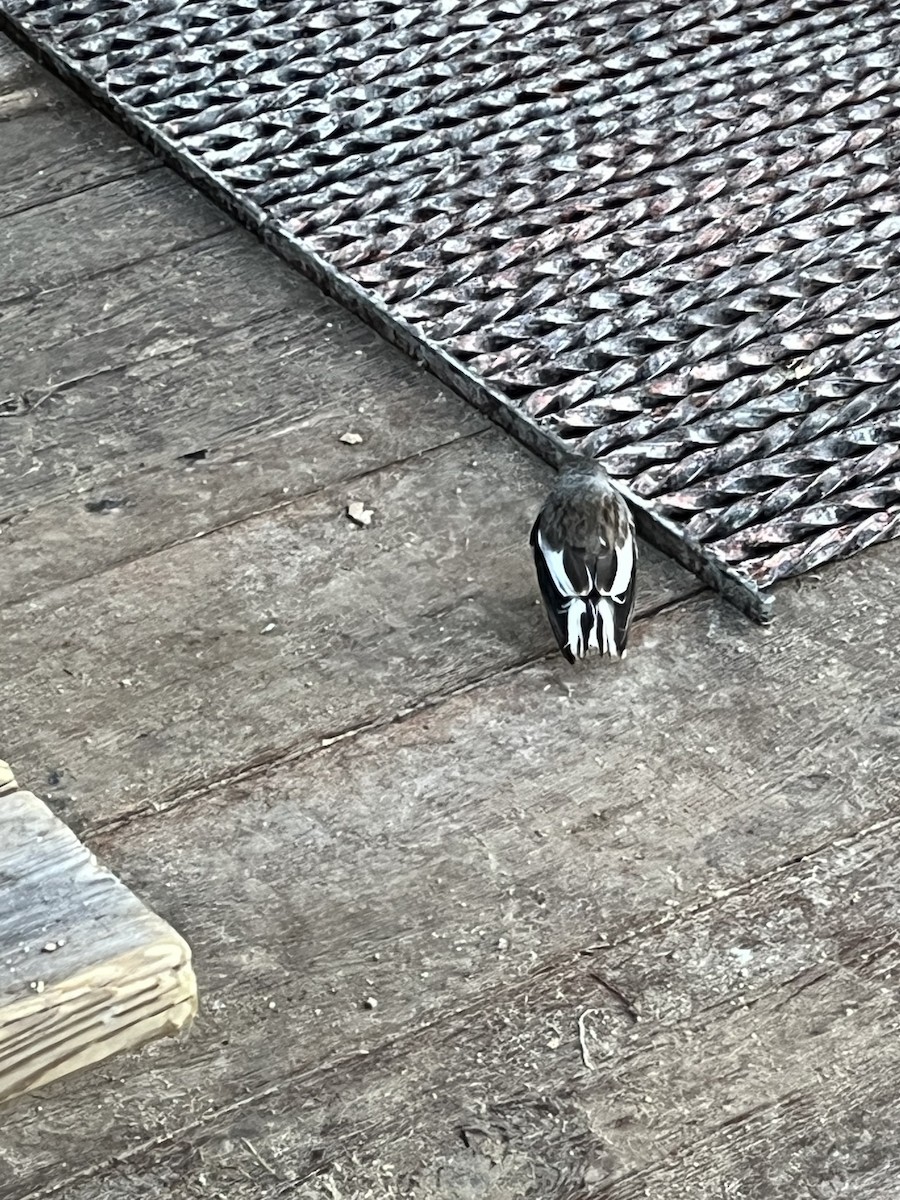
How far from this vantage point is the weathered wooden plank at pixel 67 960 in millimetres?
1129

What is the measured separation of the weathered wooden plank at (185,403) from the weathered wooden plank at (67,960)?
68cm

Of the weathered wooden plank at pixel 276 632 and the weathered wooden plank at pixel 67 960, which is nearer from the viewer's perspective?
the weathered wooden plank at pixel 67 960

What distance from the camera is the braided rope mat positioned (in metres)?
1.95

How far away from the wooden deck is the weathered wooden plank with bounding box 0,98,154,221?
0.84 ft

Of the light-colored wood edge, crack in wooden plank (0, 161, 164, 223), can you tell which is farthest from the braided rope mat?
the light-colored wood edge

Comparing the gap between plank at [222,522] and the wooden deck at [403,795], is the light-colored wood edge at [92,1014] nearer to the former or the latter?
the wooden deck at [403,795]

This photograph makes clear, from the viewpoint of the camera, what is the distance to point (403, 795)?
1596mm

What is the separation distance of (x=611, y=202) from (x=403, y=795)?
3.27ft

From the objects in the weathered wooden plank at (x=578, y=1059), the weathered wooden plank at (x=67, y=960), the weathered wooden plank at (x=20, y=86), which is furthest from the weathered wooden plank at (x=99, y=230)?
the weathered wooden plank at (x=67, y=960)

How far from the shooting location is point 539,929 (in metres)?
1.47

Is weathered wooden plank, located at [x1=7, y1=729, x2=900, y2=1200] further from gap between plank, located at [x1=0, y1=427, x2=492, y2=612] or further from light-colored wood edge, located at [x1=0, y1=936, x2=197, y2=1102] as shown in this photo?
gap between plank, located at [x1=0, y1=427, x2=492, y2=612]

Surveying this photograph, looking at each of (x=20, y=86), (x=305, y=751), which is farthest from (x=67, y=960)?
(x=20, y=86)

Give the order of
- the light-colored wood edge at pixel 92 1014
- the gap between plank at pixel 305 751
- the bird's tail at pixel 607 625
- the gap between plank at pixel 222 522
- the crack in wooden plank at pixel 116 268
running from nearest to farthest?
the light-colored wood edge at pixel 92 1014 → the gap between plank at pixel 305 751 → the bird's tail at pixel 607 625 → the gap between plank at pixel 222 522 → the crack in wooden plank at pixel 116 268

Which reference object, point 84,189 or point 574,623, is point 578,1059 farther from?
point 84,189
